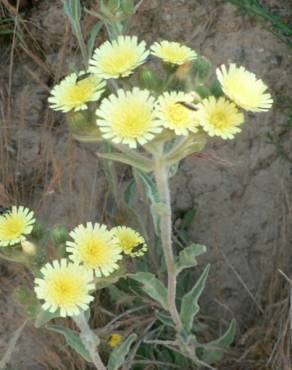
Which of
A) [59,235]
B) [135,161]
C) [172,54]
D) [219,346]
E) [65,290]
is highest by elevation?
[172,54]

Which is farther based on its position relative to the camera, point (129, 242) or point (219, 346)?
point (219, 346)

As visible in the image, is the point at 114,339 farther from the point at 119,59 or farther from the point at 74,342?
the point at 119,59

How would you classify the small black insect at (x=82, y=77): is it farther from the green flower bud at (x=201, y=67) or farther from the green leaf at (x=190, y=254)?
the green leaf at (x=190, y=254)

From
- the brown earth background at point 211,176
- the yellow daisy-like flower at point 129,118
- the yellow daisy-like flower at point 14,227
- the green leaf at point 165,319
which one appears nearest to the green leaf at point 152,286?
the green leaf at point 165,319

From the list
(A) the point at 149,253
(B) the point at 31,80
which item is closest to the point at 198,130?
(A) the point at 149,253

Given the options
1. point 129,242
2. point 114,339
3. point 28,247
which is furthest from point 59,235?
point 114,339

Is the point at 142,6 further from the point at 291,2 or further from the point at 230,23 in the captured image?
the point at 291,2
